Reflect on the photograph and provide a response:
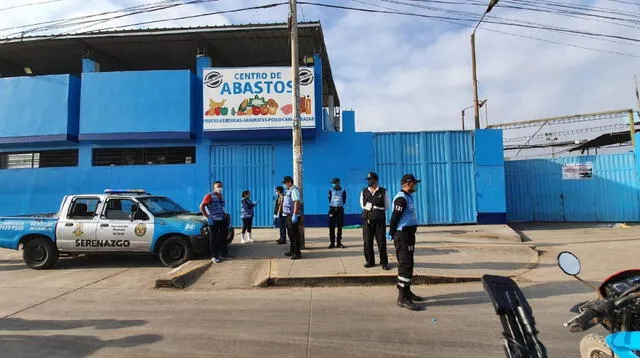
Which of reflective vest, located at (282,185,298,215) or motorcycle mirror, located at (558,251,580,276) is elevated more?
reflective vest, located at (282,185,298,215)

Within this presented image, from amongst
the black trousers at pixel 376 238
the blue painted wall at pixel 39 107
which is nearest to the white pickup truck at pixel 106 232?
the black trousers at pixel 376 238

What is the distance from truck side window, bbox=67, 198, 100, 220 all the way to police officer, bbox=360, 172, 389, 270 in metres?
5.82

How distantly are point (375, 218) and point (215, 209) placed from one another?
3.41 metres

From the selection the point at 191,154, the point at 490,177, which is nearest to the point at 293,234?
the point at 191,154

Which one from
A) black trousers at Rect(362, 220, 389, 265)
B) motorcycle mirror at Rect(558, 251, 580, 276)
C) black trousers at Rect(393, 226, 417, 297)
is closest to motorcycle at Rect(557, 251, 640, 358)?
motorcycle mirror at Rect(558, 251, 580, 276)

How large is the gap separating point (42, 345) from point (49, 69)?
1836 centimetres

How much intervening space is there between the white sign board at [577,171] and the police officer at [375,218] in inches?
464

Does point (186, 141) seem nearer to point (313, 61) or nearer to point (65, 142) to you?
point (65, 142)

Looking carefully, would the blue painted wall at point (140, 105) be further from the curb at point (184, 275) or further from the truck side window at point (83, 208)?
the curb at point (184, 275)

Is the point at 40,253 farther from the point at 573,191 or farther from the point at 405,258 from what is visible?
the point at 573,191

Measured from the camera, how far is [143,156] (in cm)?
1538

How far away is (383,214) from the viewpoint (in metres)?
7.98

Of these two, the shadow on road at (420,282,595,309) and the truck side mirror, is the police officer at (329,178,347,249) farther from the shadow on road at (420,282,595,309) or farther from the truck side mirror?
the truck side mirror

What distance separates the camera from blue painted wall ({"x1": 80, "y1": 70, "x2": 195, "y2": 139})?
1473 cm
